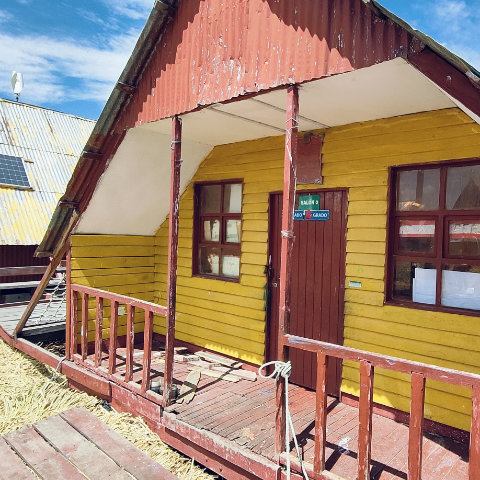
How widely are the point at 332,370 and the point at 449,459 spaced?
5.34 ft

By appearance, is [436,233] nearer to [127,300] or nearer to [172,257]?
[172,257]

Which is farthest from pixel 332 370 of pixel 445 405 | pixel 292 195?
pixel 292 195

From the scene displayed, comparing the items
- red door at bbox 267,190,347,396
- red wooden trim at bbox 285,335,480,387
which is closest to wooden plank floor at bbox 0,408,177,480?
red wooden trim at bbox 285,335,480,387

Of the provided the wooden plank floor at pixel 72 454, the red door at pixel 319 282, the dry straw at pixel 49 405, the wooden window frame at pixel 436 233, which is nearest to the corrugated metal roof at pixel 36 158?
the dry straw at pixel 49 405

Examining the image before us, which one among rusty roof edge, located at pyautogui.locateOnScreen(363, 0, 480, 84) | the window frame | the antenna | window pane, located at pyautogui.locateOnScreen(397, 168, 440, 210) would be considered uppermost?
the antenna

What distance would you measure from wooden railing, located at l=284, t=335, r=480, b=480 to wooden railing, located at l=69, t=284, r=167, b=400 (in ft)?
6.21

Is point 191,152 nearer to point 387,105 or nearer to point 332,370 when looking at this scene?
point 387,105

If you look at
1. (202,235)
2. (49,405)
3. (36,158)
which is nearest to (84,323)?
(49,405)

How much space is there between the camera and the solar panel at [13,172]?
52.3 ft

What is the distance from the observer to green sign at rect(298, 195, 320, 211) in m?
5.19

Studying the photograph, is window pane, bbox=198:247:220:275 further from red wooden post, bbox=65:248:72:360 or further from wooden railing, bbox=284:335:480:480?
wooden railing, bbox=284:335:480:480

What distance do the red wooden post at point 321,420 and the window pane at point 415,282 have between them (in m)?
1.77

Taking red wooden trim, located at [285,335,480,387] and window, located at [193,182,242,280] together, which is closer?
red wooden trim, located at [285,335,480,387]

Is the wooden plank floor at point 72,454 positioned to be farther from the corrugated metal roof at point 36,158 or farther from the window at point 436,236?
the corrugated metal roof at point 36,158
